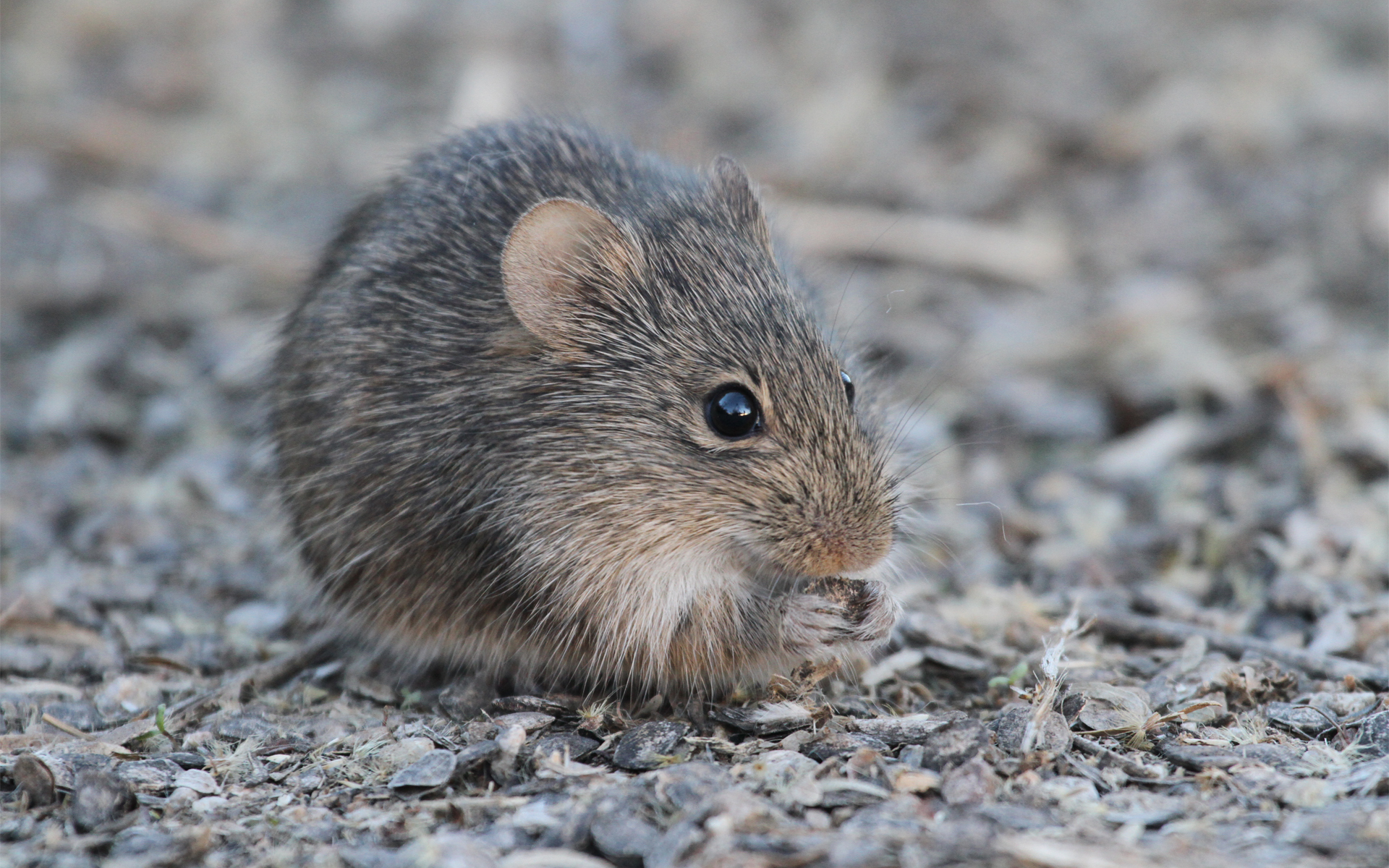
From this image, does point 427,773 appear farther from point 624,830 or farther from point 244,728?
point 244,728

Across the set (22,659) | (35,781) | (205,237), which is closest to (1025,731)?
(35,781)

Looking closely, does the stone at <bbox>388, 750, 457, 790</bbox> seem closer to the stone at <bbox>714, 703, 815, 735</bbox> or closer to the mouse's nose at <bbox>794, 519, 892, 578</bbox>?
the stone at <bbox>714, 703, 815, 735</bbox>

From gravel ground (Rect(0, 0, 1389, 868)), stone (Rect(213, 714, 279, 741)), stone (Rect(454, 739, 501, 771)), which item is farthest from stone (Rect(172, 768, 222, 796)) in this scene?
stone (Rect(454, 739, 501, 771))

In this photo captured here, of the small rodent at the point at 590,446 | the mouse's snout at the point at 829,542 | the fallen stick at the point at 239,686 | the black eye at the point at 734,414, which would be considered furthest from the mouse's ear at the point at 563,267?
the fallen stick at the point at 239,686

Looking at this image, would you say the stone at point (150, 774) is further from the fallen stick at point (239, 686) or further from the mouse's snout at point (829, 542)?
the mouse's snout at point (829, 542)

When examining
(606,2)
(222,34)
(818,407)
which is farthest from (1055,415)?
(222,34)
